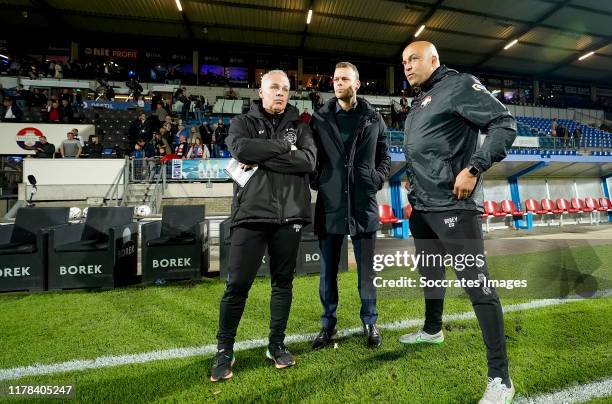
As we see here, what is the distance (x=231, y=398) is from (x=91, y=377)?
1.03m

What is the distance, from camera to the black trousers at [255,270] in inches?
84.1

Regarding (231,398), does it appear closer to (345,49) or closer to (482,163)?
(482,163)

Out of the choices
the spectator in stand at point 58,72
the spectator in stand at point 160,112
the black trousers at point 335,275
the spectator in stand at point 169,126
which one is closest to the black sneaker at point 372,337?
the black trousers at point 335,275

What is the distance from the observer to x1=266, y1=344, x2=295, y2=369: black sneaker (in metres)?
2.21

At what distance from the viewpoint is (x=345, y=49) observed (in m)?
22.5

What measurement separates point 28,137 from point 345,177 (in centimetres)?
1588

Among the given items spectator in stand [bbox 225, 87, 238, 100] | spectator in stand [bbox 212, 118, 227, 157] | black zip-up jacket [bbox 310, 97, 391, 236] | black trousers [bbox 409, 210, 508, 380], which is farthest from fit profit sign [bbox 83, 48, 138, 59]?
black trousers [bbox 409, 210, 508, 380]

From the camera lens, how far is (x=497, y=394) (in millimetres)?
1714

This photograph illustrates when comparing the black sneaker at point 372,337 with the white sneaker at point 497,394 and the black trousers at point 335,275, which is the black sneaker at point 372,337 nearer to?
the black trousers at point 335,275

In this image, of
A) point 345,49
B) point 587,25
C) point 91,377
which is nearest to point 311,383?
point 91,377

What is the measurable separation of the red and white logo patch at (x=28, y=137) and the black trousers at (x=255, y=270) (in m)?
15.4

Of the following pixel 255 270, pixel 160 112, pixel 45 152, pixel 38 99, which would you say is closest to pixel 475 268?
pixel 255 270

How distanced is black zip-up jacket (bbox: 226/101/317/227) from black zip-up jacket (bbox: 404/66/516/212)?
2.48 ft

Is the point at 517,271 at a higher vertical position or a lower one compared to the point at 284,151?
lower
